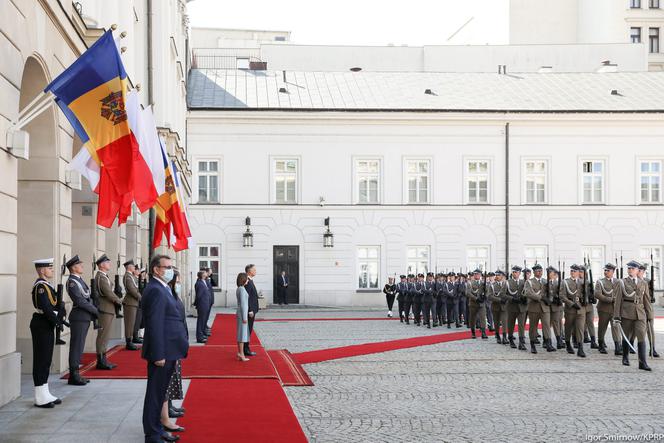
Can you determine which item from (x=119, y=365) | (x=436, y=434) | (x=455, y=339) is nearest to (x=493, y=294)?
(x=455, y=339)

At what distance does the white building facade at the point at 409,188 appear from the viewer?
3975 cm

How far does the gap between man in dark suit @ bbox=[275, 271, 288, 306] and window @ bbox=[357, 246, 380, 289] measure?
3.32m

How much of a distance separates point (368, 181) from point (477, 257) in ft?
19.8

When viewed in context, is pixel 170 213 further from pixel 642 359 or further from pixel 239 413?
pixel 642 359

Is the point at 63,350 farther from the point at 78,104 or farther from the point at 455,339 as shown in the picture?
the point at 455,339

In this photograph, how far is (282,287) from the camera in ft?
129

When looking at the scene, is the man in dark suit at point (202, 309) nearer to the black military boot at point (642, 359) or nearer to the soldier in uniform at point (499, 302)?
the soldier in uniform at point (499, 302)

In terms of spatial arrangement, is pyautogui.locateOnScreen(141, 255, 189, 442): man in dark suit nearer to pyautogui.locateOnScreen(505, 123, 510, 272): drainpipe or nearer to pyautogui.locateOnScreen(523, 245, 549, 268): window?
pyautogui.locateOnScreen(505, 123, 510, 272): drainpipe

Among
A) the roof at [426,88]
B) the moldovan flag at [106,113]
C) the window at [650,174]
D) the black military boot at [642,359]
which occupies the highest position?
the roof at [426,88]

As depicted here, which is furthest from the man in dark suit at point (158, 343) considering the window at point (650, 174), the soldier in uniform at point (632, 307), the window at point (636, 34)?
the window at point (636, 34)

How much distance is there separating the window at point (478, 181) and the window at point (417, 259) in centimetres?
313

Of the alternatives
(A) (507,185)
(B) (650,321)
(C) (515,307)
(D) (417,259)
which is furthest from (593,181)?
(B) (650,321)

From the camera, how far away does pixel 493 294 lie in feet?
69.1

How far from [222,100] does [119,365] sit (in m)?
27.0
